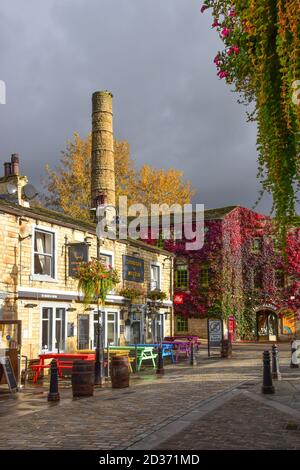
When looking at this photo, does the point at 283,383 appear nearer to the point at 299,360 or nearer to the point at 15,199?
the point at 299,360

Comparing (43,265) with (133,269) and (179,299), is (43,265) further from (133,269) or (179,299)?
(179,299)

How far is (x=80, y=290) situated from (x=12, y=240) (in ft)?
13.4

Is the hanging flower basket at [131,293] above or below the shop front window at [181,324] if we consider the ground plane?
above

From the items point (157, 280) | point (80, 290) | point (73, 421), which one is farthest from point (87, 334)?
point (73, 421)

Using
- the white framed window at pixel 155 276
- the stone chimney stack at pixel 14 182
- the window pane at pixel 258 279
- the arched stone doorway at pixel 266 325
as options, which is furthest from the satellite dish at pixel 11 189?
the arched stone doorway at pixel 266 325

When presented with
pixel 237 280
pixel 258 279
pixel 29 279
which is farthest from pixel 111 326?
pixel 258 279

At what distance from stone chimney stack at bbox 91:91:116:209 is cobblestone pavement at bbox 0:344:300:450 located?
19946 mm

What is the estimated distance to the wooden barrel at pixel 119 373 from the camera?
561 inches

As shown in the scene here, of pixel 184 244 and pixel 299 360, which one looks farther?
pixel 184 244

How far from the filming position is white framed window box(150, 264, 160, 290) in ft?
91.4

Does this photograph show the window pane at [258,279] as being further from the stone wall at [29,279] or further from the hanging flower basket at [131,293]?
the stone wall at [29,279]

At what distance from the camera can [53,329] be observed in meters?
18.9

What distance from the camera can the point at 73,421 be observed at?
373 inches

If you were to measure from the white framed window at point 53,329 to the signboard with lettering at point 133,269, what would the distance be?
549 cm
